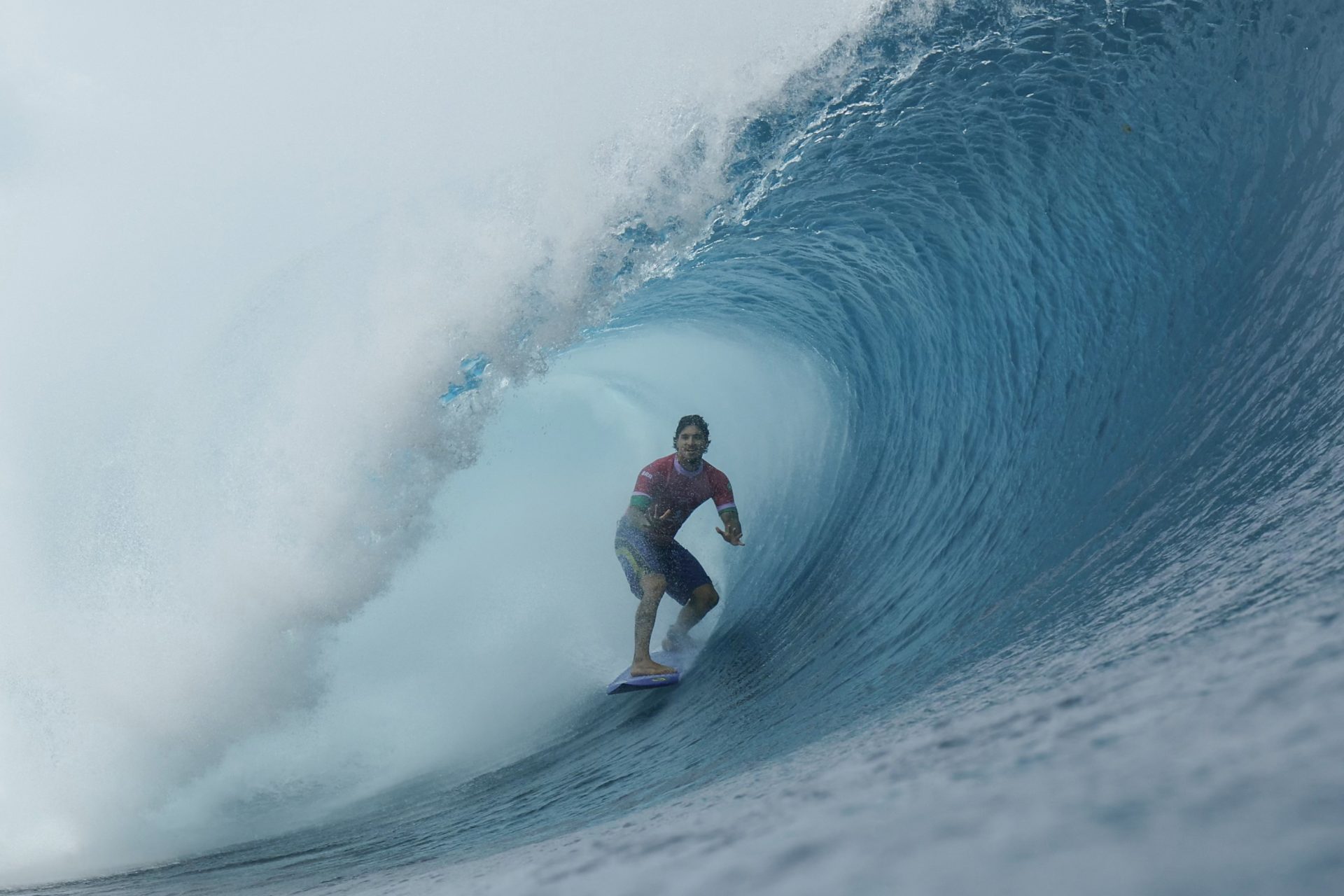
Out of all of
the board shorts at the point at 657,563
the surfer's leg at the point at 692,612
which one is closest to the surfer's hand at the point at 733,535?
the board shorts at the point at 657,563

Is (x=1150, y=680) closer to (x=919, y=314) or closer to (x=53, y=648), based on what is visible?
(x=919, y=314)

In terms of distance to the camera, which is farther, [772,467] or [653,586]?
[772,467]

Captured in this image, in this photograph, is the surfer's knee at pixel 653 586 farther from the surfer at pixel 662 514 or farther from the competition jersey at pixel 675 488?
the competition jersey at pixel 675 488

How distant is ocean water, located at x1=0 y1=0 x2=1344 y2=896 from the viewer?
9.00 feet

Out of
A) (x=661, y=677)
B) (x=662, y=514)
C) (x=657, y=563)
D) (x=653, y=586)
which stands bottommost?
(x=661, y=677)

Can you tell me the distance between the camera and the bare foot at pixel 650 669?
494cm

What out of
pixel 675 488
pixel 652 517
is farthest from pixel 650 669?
pixel 675 488

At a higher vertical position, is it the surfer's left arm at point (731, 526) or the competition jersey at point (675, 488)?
the competition jersey at point (675, 488)

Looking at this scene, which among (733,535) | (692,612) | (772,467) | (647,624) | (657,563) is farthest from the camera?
(772,467)

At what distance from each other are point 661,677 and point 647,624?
305 millimetres

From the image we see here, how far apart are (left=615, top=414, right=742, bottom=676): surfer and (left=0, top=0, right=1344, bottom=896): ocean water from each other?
1.67 ft

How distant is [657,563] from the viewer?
5098mm

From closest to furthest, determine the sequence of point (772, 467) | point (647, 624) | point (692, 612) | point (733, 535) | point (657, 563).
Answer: point (733, 535)
point (647, 624)
point (657, 563)
point (692, 612)
point (772, 467)

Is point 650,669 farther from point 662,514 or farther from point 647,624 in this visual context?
point 662,514
